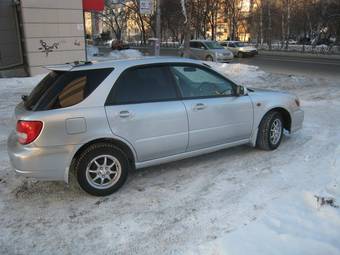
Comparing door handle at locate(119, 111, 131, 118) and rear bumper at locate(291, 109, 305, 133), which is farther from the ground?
door handle at locate(119, 111, 131, 118)

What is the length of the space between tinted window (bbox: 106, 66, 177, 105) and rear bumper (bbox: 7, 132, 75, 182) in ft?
2.56

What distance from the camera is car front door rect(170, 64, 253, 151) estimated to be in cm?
505

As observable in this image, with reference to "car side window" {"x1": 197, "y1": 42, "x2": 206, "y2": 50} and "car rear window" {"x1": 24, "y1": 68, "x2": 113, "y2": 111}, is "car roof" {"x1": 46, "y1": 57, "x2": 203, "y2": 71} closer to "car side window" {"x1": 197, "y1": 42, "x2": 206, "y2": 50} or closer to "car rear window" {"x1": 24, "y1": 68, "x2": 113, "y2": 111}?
"car rear window" {"x1": 24, "y1": 68, "x2": 113, "y2": 111}

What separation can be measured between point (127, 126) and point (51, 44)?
45.4 feet

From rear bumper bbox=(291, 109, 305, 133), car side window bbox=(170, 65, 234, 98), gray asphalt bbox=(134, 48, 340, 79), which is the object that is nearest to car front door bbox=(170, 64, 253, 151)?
car side window bbox=(170, 65, 234, 98)

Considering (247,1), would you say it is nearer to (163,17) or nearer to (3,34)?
(163,17)

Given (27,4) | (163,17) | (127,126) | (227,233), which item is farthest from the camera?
(163,17)

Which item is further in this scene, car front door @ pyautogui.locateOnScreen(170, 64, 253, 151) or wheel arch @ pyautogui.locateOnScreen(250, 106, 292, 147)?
wheel arch @ pyautogui.locateOnScreen(250, 106, 292, 147)

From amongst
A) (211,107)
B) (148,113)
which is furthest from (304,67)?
(148,113)

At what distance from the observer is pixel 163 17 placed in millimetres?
60750

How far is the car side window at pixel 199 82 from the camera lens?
507cm

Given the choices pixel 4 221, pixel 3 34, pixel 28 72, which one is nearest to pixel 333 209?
pixel 4 221

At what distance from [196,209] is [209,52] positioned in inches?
927

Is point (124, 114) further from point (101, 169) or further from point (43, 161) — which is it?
point (43, 161)
